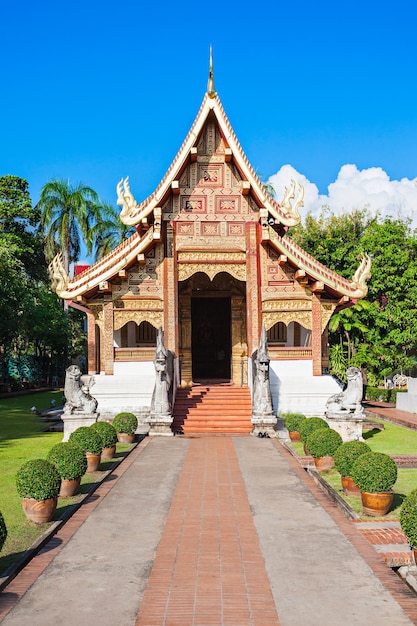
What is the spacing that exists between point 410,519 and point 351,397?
9564 mm

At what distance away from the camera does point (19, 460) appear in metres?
13.5

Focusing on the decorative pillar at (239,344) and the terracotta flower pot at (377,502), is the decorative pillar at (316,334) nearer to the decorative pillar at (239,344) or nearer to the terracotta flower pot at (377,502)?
the decorative pillar at (239,344)

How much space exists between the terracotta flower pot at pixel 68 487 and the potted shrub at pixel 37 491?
4.36 ft

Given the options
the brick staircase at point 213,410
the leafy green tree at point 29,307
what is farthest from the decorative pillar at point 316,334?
the leafy green tree at point 29,307

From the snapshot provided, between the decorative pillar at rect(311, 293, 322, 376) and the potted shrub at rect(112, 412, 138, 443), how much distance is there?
619 centimetres

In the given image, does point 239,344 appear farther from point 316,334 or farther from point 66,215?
point 66,215

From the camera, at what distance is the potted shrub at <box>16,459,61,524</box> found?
8156mm

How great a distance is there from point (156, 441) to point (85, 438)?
4.45m

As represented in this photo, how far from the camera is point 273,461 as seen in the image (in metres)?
13.1

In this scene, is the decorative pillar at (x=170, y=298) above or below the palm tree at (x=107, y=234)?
below

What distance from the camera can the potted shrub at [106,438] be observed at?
12836 millimetres

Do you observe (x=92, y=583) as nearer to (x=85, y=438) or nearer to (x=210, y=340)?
(x=85, y=438)

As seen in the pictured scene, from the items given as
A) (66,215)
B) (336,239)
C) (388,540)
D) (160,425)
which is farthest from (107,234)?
(388,540)

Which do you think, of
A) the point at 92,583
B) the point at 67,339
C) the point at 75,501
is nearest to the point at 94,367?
the point at 75,501
